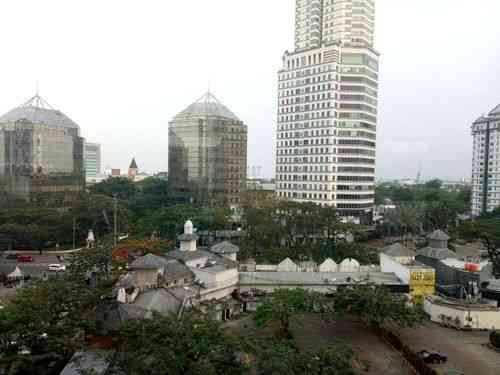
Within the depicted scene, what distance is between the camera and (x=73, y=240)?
2339 inches

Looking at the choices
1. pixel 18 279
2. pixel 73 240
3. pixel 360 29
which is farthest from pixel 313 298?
pixel 360 29

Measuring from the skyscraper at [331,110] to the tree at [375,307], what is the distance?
47.7 metres

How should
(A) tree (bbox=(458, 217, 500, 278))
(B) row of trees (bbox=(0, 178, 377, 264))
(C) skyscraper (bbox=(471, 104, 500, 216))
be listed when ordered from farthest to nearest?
1. (C) skyscraper (bbox=(471, 104, 500, 216))
2. (B) row of trees (bbox=(0, 178, 377, 264))
3. (A) tree (bbox=(458, 217, 500, 278))

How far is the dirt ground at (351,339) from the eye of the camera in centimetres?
2416

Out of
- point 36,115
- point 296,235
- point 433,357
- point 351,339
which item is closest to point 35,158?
point 36,115

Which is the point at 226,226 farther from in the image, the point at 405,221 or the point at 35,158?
the point at 35,158

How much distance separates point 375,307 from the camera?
27891mm

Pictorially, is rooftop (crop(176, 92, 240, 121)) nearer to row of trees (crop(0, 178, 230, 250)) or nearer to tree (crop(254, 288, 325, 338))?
row of trees (crop(0, 178, 230, 250))

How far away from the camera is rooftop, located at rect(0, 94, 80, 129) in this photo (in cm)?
7181

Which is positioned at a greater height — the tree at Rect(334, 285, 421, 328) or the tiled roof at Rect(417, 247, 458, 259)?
the tiled roof at Rect(417, 247, 458, 259)

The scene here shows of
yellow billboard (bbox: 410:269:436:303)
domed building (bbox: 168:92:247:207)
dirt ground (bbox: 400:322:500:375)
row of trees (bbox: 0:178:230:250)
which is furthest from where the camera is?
domed building (bbox: 168:92:247:207)

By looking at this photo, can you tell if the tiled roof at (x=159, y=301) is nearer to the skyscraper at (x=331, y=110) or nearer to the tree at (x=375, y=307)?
the tree at (x=375, y=307)

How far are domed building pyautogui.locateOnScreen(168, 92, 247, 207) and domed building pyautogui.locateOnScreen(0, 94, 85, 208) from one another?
67.5 ft

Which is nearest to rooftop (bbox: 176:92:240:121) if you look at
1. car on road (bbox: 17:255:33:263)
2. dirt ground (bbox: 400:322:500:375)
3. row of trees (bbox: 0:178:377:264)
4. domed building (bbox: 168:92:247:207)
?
domed building (bbox: 168:92:247:207)
